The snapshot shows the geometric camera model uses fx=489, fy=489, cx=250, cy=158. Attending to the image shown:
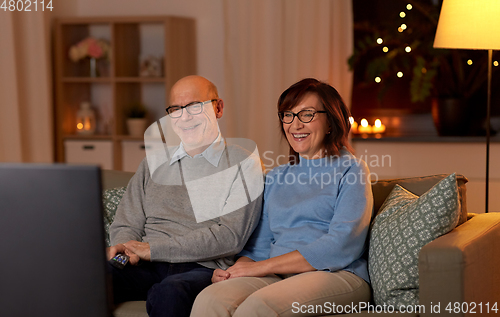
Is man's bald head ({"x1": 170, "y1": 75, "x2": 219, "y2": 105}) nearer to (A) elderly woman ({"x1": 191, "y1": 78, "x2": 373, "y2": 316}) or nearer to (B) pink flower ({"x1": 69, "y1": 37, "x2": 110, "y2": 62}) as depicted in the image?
(A) elderly woman ({"x1": 191, "y1": 78, "x2": 373, "y2": 316})

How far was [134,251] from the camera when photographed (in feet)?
5.27

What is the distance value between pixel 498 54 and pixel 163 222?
2.47 metres

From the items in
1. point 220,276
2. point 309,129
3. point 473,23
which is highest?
point 473,23

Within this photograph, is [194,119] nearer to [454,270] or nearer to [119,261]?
[119,261]

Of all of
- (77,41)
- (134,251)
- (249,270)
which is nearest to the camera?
(249,270)

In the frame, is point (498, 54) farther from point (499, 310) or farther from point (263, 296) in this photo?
point (263, 296)

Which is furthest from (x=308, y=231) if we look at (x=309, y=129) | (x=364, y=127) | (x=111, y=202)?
(x=364, y=127)

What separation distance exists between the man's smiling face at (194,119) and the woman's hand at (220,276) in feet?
1.56

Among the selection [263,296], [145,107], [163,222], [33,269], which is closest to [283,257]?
[263,296]

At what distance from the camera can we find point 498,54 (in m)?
3.08

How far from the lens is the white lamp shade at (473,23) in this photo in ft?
7.04

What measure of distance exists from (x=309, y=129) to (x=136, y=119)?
7.32 ft

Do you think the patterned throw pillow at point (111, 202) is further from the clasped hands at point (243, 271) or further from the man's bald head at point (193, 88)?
the clasped hands at point (243, 271)

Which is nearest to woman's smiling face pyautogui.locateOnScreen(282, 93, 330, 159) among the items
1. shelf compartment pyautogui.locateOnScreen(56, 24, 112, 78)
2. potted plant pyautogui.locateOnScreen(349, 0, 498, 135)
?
potted plant pyautogui.locateOnScreen(349, 0, 498, 135)
